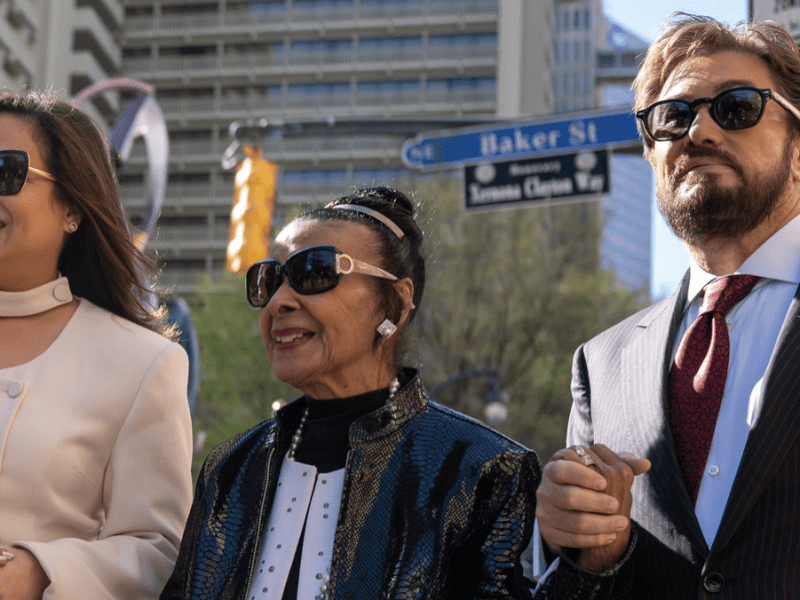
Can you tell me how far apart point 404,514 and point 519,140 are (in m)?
6.73

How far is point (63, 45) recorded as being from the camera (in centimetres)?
4694

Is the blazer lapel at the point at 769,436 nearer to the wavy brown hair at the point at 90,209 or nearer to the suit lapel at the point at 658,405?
the suit lapel at the point at 658,405

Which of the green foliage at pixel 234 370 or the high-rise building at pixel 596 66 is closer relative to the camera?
the green foliage at pixel 234 370

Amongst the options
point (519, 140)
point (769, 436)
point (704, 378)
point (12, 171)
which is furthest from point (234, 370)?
point (769, 436)

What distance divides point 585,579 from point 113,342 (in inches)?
63.4

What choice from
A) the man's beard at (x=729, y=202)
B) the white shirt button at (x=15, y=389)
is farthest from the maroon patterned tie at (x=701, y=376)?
the white shirt button at (x=15, y=389)

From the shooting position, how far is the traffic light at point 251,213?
9.25m

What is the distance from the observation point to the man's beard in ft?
8.27

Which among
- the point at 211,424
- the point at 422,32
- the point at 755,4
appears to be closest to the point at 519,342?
the point at 211,424

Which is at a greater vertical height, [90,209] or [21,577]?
[90,209]

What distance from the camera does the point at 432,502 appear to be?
93.5 inches

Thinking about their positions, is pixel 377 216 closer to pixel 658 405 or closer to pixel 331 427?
pixel 331 427

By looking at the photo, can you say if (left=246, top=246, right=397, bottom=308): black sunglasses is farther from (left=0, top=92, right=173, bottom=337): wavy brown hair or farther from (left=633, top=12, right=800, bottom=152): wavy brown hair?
(left=633, top=12, right=800, bottom=152): wavy brown hair

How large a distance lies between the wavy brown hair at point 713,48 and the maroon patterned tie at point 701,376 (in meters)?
0.51
